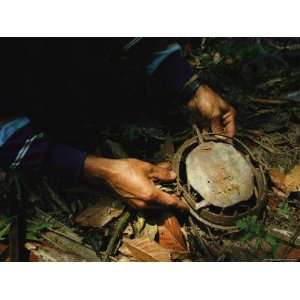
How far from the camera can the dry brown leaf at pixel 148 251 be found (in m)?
1.03

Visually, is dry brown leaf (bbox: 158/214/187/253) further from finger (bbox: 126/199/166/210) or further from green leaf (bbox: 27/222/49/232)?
green leaf (bbox: 27/222/49/232)

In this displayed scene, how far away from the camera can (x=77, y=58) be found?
1.21m

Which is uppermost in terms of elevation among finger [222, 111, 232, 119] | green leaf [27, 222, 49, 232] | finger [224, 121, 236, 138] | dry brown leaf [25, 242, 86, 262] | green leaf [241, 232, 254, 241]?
finger [222, 111, 232, 119]

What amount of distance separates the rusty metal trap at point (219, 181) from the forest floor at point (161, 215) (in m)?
0.03

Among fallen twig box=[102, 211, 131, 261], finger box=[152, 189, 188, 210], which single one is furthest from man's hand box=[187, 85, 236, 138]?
fallen twig box=[102, 211, 131, 261]

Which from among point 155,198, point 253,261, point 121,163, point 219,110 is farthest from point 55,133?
point 253,261

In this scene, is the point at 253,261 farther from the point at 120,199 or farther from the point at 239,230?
the point at 120,199

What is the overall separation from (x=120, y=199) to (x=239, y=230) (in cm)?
34

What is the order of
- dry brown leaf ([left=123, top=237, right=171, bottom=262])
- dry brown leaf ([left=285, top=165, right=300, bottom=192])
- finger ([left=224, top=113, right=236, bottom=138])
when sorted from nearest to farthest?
dry brown leaf ([left=123, top=237, right=171, bottom=262]) < dry brown leaf ([left=285, top=165, right=300, bottom=192]) < finger ([left=224, top=113, right=236, bottom=138])

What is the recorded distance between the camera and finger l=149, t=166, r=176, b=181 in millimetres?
1098

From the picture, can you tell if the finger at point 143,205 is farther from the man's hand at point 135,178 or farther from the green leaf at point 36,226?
the green leaf at point 36,226

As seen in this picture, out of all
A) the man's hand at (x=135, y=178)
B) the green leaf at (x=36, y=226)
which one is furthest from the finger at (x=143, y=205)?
the green leaf at (x=36, y=226)

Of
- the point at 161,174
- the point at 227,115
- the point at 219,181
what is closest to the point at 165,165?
the point at 161,174

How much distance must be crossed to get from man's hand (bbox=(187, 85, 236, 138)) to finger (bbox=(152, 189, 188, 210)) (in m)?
0.31
